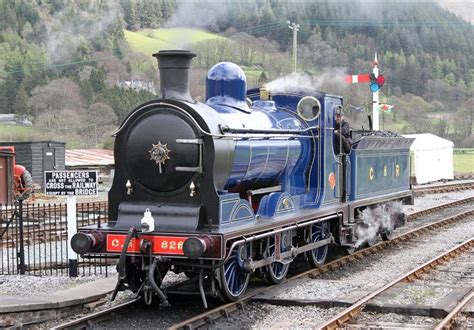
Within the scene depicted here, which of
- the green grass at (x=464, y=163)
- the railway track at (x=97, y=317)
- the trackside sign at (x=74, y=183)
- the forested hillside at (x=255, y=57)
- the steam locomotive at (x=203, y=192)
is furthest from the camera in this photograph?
the forested hillside at (x=255, y=57)

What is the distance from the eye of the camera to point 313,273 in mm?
11133

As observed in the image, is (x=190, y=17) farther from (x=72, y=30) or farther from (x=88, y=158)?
(x=72, y=30)

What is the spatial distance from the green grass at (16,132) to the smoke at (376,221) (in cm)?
4421

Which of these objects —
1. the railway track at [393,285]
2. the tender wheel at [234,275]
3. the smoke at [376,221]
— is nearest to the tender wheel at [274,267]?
the tender wheel at [234,275]

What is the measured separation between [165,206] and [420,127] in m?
69.1

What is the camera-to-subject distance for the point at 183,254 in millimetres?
7836

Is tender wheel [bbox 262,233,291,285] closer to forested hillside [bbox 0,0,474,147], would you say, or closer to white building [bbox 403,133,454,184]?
forested hillside [bbox 0,0,474,147]

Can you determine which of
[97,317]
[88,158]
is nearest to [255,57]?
[88,158]

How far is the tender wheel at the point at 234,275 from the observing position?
336 inches

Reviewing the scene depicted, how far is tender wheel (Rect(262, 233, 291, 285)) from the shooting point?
9797mm

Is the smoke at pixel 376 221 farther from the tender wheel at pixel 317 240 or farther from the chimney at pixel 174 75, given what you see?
the chimney at pixel 174 75

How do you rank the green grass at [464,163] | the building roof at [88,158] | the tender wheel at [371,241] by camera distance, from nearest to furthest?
the tender wheel at [371,241]
the building roof at [88,158]
the green grass at [464,163]

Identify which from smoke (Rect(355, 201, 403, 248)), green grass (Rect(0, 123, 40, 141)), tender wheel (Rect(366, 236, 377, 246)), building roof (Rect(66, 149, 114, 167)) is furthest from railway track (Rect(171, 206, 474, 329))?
green grass (Rect(0, 123, 40, 141))

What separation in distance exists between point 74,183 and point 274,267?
329cm
